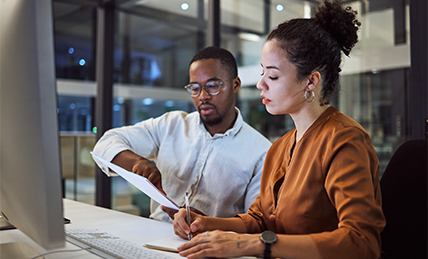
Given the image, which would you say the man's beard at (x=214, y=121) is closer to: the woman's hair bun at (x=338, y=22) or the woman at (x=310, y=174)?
the woman at (x=310, y=174)

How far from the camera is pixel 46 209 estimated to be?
2.09 feet

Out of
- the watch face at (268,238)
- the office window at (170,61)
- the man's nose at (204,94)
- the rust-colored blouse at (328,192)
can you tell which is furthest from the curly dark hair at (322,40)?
the office window at (170,61)

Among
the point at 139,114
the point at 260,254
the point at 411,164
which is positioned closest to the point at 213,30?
the point at 139,114

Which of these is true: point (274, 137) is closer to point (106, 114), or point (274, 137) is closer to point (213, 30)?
point (213, 30)

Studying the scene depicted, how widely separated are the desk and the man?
9.7 inches

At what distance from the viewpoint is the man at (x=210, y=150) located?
168cm

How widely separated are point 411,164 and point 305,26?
0.53m

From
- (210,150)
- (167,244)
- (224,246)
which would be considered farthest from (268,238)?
(210,150)

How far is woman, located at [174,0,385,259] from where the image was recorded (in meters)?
0.86

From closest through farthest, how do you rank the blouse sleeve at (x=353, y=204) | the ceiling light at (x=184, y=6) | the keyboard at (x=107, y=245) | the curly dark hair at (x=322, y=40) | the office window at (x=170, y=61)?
the blouse sleeve at (x=353, y=204)
the keyboard at (x=107, y=245)
the curly dark hair at (x=322, y=40)
the office window at (x=170, y=61)
the ceiling light at (x=184, y=6)

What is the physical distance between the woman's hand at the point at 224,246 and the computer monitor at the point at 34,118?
0.39 meters

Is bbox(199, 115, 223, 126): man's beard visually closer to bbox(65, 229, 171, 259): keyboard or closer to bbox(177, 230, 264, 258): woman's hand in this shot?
bbox(65, 229, 171, 259): keyboard

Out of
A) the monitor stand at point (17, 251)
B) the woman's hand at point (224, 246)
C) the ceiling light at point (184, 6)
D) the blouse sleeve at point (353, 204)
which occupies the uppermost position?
the ceiling light at point (184, 6)

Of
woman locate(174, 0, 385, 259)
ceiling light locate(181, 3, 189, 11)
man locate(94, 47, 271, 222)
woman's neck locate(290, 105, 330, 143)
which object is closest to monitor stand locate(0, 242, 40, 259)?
woman locate(174, 0, 385, 259)
